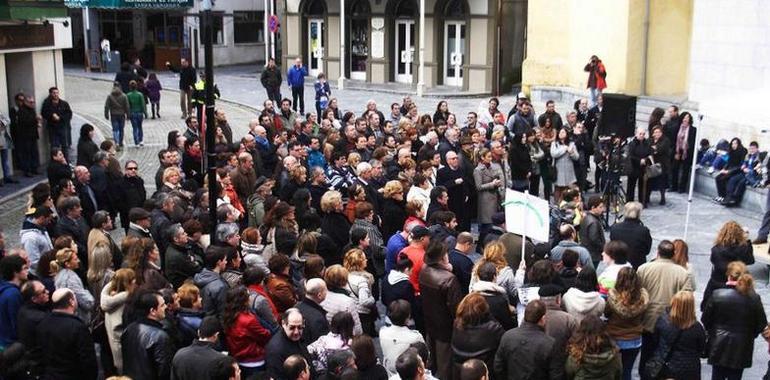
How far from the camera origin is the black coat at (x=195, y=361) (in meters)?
6.81

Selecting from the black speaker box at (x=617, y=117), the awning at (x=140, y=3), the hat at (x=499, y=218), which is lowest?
the hat at (x=499, y=218)

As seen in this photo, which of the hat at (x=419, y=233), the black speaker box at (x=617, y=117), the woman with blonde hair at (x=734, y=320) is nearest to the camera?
the woman with blonde hair at (x=734, y=320)

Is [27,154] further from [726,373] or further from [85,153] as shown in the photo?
[726,373]

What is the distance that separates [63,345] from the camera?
7633mm

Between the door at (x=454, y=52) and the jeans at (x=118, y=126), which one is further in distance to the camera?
the door at (x=454, y=52)

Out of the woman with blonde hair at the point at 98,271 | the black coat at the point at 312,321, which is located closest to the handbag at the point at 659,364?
the black coat at the point at 312,321

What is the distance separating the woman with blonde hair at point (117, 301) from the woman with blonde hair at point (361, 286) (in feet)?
6.35

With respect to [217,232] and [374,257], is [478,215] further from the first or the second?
[217,232]

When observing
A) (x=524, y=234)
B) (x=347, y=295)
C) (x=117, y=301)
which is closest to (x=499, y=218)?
(x=524, y=234)

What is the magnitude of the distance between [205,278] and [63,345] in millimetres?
1380

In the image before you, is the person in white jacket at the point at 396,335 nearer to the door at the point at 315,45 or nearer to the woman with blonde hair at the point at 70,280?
the woman with blonde hair at the point at 70,280

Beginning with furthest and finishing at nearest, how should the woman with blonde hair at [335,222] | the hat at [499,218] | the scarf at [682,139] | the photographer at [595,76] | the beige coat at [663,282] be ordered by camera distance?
the photographer at [595,76], the scarf at [682,139], the hat at [499,218], the woman with blonde hair at [335,222], the beige coat at [663,282]

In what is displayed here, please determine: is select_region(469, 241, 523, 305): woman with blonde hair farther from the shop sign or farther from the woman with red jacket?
the shop sign

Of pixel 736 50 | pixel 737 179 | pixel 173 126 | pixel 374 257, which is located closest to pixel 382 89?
pixel 173 126
